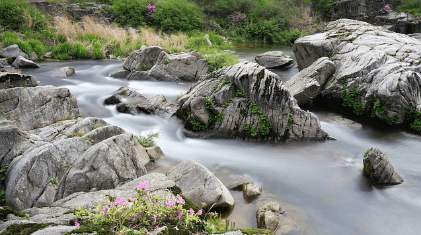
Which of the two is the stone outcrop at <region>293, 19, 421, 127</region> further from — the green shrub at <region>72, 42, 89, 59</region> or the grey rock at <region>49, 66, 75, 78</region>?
the green shrub at <region>72, 42, 89, 59</region>

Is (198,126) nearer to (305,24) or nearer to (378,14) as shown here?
(305,24)

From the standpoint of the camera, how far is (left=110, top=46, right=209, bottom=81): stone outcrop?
53.1ft

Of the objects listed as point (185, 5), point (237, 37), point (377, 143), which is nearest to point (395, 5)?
point (237, 37)

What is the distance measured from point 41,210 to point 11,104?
21.0 feet

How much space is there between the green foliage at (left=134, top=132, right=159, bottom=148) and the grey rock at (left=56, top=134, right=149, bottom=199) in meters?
2.96

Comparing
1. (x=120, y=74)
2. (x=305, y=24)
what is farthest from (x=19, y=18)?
(x=305, y=24)

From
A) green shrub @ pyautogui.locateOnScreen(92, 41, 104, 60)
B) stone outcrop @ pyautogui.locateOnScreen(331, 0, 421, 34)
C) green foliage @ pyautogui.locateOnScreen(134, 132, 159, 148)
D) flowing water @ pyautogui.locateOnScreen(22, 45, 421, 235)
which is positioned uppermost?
stone outcrop @ pyautogui.locateOnScreen(331, 0, 421, 34)

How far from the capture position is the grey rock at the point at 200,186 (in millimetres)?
6082

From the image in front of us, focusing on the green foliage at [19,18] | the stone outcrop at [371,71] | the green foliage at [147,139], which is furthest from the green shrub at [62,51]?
the stone outcrop at [371,71]

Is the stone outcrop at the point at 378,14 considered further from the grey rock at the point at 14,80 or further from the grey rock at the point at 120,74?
the grey rock at the point at 14,80

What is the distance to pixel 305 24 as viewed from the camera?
3444cm

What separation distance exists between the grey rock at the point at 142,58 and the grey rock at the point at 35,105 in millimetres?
6939

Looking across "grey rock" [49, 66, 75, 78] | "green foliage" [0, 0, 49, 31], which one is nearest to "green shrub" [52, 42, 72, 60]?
"grey rock" [49, 66, 75, 78]

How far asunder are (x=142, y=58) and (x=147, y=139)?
8380 millimetres
